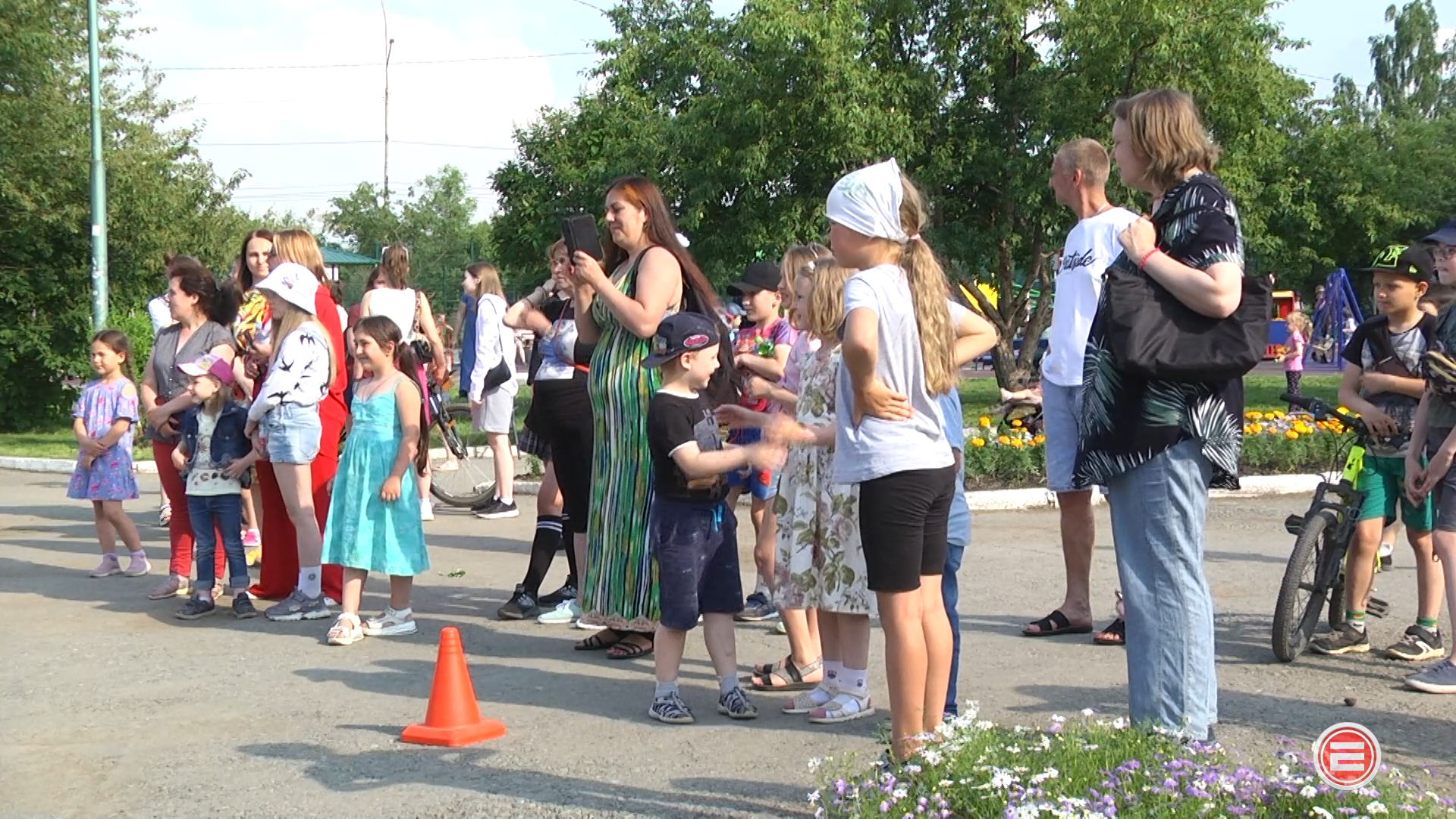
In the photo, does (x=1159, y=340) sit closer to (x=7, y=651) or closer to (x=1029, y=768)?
(x=1029, y=768)

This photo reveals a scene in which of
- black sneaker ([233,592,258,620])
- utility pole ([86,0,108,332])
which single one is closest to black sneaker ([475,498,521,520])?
black sneaker ([233,592,258,620])

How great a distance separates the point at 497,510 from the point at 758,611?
4755 mm

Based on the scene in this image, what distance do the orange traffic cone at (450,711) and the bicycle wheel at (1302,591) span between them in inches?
137

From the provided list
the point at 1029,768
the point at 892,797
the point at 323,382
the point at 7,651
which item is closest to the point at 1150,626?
the point at 1029,768

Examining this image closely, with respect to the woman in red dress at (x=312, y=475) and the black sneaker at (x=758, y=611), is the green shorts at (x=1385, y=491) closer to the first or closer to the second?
the black sneaker at (x=758, y=611)

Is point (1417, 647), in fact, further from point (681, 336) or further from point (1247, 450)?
point (1247, 450)

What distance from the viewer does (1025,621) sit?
739 centimetres

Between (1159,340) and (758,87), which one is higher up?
(758,87)

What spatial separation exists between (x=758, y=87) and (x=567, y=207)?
48.6ft

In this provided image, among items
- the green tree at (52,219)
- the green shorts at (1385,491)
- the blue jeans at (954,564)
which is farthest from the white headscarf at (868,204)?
the green tree at (52,219)

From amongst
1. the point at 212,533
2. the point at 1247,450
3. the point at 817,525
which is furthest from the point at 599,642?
the point at 1247,450

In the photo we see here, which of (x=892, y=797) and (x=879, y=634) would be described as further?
(x=879, y=634)

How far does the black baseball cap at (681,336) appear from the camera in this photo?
5.59m

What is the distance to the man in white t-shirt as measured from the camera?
647 centimetres
